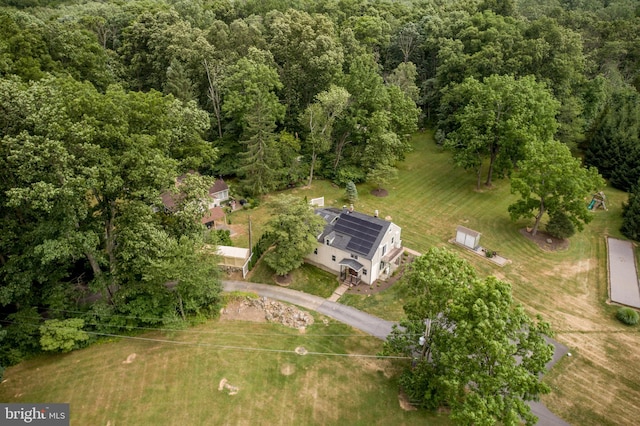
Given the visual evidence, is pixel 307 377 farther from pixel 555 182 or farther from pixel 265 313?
pixel 555 182

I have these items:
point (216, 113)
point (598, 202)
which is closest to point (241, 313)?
point (216, 113)

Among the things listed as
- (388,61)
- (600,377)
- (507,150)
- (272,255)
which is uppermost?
(388,61)

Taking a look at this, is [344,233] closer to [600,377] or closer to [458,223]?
[458,223]

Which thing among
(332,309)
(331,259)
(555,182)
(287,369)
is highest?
(555,182)

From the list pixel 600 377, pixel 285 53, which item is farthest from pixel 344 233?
pixel 285 53

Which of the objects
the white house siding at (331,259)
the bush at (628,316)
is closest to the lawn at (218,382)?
the white house siding at (331,259)

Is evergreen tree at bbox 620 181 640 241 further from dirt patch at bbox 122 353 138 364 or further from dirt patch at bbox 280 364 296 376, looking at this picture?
dirt patch at bbox 122 353 138 364
